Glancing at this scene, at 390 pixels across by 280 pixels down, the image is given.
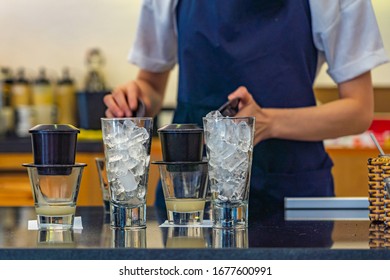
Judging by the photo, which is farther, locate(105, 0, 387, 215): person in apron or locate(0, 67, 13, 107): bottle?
locate(0, 67, 13, 107): bottle

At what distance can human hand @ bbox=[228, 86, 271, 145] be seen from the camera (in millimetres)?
1745

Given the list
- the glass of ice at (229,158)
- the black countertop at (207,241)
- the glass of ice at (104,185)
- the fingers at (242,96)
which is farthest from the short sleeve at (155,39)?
the glass of ice at (229,158)

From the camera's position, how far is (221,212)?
1344mm

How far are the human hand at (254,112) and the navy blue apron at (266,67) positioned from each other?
0.44ft

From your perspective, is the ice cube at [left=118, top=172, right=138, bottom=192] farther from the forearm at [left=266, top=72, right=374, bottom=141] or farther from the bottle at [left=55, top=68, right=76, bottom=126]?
the bottle at [left=55, top=68, right=76, bottom=126]

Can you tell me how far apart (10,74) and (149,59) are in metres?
2.06

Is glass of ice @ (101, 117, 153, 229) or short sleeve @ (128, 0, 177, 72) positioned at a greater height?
short sleeve @ (128, 0, 177, 72)

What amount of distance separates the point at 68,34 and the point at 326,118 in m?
2.48

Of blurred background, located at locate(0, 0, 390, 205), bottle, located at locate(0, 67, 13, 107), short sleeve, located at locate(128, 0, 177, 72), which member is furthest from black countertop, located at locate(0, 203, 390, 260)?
bottle, located at locate(0, 67, 13, 107)

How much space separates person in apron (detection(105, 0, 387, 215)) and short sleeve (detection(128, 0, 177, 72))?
151mm

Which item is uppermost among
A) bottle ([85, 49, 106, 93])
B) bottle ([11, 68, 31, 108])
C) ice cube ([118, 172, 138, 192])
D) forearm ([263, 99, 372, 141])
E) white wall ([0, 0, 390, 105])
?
white wall ([0, 0, 390, 105])

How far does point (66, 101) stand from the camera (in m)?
4.11

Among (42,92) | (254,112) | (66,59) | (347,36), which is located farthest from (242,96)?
(66,59)

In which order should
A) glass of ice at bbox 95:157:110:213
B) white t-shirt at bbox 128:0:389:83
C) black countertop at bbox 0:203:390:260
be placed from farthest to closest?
white t-shirt at bbox 128:0:389:83, glass of ice at bbox 95:157:110:213, black countertop at bbox 0:203:390:260
